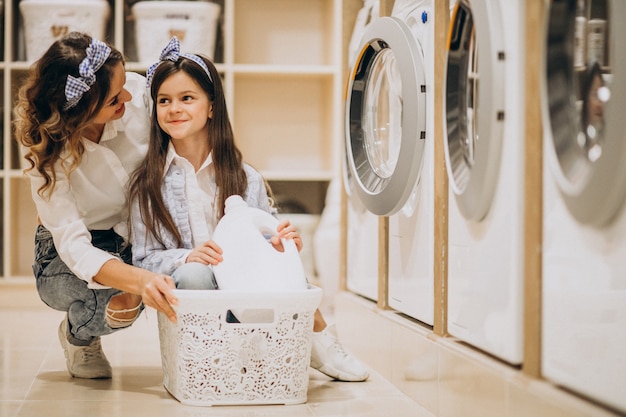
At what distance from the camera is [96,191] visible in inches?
74.8

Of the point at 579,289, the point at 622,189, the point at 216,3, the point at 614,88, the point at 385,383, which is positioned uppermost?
the point at 216,3

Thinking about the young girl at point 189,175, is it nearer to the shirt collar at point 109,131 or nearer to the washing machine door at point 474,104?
the shirt collar at point 109,131

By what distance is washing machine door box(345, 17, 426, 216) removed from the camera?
1.81 metres

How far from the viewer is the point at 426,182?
70.2 inches

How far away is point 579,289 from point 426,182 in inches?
26.8

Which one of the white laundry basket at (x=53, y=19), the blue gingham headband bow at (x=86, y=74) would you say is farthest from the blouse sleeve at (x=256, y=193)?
the white laundry basket at (x=53, y=19)

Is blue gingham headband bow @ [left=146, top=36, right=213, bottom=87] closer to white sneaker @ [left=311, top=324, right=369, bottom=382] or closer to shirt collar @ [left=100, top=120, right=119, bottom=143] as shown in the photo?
shirt collar @ [left=100, top=120, right=119, bottom=143]

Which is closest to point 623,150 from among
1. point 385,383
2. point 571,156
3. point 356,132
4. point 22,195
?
point 571,156

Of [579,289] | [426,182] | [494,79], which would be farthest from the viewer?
[426,182]

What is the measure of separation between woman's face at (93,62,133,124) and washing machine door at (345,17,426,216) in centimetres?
Result: 61

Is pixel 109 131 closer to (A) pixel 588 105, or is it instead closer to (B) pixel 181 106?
(B) pixel 181 106

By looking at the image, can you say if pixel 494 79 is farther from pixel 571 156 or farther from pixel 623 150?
pixel 623 150

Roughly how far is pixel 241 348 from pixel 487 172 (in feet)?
1.92

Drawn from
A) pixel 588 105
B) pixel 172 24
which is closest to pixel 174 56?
pixel 588 105
